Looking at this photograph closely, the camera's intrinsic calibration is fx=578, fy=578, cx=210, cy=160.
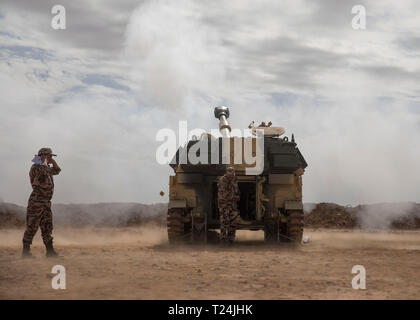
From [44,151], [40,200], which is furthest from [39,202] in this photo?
[44,151]

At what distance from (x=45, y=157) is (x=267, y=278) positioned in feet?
16.8

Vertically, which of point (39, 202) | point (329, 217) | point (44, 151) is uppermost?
point (44, 151)

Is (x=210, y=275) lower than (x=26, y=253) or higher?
lower

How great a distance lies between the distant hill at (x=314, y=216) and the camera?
31.9 m

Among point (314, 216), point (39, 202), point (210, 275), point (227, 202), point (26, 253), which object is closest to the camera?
point (210, 275)

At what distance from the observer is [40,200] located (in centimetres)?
1129

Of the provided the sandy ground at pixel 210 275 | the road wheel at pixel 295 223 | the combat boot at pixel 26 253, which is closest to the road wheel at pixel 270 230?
the road wheel at pixel 295 223

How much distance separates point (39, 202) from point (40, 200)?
44 mm

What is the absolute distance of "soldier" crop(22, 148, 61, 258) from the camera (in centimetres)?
1123

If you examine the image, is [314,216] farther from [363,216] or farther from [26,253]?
[26,253]

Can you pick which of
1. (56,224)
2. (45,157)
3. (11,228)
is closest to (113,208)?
(56,224)

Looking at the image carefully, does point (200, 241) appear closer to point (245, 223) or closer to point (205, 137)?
point (245, 223)

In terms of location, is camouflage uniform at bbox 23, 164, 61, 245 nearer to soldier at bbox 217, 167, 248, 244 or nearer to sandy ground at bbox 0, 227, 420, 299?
sandy ground at bbox 0, 227, 420, 299

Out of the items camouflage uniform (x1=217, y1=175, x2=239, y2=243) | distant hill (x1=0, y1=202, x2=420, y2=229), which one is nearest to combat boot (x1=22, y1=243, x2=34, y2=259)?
camouflage uniform (x1=217, y1=175, x2=239, y2=243)
